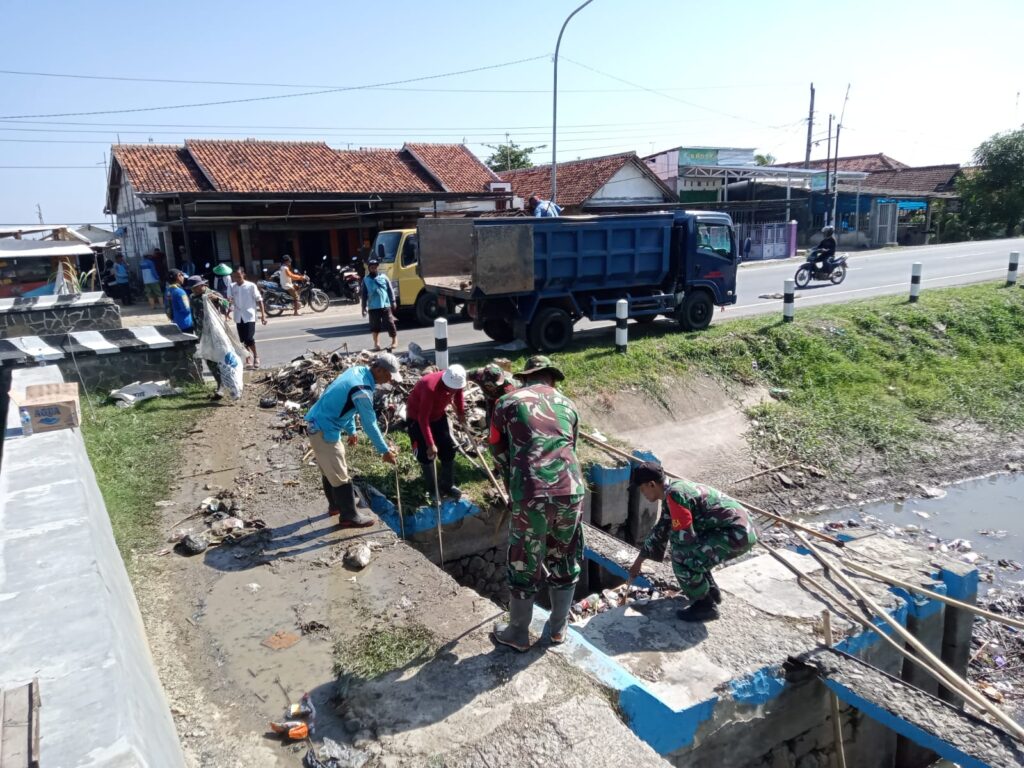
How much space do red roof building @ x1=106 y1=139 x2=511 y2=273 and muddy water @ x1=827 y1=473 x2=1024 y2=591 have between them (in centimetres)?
1719

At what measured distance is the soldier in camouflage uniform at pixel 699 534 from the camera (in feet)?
15.4

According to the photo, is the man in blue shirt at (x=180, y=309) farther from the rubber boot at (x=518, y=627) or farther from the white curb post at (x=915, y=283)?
the white curb post at (x=915, y=283)

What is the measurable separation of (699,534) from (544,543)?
127cm

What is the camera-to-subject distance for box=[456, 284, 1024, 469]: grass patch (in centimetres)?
1063

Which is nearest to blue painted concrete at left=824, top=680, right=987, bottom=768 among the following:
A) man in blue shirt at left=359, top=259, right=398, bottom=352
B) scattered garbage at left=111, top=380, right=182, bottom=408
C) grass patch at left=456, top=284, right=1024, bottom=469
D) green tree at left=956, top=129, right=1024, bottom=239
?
grass patch at left=456, top=284, right=1024, bottom=469

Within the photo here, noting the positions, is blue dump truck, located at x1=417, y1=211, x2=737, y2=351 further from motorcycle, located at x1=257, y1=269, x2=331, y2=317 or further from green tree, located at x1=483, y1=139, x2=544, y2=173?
green tree, located at x1=483, y1=139, x2=544, y2=173

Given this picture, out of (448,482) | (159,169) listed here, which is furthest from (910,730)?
(159,169)

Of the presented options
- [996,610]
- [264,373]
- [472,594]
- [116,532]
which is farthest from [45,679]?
[264,373]

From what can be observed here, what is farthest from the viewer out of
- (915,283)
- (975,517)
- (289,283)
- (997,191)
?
(997,191)

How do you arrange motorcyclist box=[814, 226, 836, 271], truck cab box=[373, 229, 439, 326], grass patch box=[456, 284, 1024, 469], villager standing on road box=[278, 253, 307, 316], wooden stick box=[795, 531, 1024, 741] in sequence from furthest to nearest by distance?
villager standing on road box=[278, 253, 307, 316]
motorcyclist box=[814, 226, 836, 271]
truck cab box=[373, 229, 439, 326]
grass patch box=[456, 284, 1024, 469]
wooden stick box=[795, 531, 1024, 741]

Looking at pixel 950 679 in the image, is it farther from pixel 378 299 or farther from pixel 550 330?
pixel 378 299

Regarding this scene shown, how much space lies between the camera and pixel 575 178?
103 feet

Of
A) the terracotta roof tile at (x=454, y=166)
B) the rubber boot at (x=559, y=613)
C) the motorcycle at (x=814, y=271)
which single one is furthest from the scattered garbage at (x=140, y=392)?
the terracotta roof tile at (x=454, y=166)

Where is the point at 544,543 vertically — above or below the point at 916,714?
above
